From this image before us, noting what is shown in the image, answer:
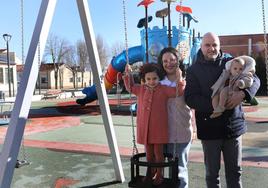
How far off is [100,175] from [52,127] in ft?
19.0

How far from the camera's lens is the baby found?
2.70 meters

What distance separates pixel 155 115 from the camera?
3.12m

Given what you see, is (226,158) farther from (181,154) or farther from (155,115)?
(155,115)

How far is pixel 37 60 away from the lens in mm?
3307

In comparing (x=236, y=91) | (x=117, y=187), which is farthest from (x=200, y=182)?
(x=236, y=91)

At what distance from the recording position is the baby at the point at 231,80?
8.85 ft

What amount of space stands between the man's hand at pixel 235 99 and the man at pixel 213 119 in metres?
0.05

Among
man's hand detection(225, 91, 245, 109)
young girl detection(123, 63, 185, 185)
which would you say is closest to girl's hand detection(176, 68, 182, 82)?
young girl detection(123, 63, 185, 185)

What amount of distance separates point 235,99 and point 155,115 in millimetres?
733

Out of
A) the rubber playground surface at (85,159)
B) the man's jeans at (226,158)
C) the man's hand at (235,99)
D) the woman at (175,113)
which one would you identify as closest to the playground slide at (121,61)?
the rubber playground surface at (85,159)

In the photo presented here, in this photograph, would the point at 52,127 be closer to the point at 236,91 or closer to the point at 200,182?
the point at 200,182

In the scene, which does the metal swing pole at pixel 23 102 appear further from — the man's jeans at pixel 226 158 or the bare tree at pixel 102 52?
the bare tree at pixel 102 52

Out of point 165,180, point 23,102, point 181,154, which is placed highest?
point 23,102

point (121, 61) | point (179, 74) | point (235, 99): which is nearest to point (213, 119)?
point (235, 99)
